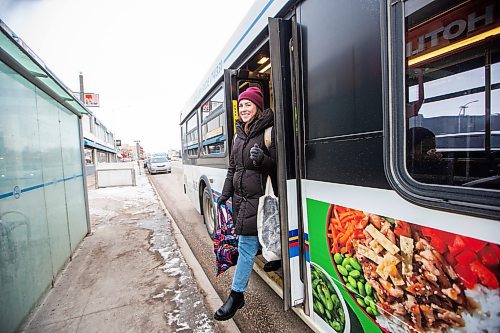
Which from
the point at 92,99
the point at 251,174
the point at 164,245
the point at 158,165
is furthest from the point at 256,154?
the point at 92,99

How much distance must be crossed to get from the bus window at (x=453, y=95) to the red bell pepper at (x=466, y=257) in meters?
0.31

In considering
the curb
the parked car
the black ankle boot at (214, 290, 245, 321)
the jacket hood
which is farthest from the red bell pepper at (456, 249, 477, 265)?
the parked car

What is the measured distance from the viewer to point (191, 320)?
2424mm

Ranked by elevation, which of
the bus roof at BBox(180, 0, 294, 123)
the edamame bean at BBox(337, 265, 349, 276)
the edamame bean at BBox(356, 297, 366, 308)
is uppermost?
the bus roof at BBox(180, 0, 294, 123)

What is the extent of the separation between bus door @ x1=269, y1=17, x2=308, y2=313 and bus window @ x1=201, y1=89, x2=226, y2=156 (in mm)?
1507

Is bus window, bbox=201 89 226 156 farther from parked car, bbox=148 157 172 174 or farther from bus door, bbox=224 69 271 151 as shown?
parked car, bbox=148 157 172 174

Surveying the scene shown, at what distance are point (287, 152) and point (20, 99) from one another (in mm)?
2826

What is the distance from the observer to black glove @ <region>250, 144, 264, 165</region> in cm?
202

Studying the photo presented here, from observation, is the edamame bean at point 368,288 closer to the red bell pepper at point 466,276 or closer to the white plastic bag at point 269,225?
the red bell pepper at point 466,276

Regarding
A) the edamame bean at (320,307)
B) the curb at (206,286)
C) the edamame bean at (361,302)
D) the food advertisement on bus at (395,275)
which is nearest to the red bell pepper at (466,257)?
the food advertisement on bus at (395,275)

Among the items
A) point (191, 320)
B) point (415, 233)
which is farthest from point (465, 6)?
point (191, 320)

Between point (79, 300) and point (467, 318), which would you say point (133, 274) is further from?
point (467, 318)

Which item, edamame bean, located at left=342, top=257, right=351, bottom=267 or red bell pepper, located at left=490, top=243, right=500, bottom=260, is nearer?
red bell pepper, located at left=490, top=243, right=500, bottom=260

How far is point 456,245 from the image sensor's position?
99cm
